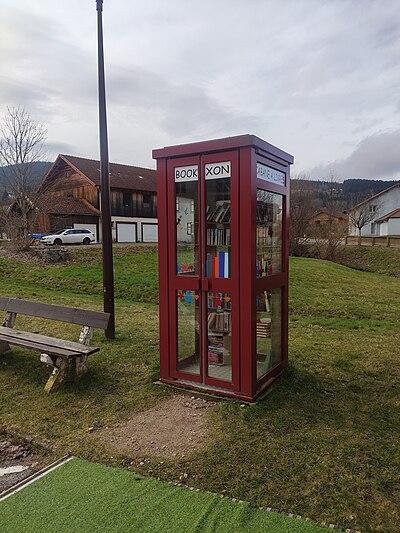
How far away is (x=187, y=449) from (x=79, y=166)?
3589 centimetres

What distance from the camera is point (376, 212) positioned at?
188 ft

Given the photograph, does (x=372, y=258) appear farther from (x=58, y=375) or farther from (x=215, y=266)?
(x=58, y=375)

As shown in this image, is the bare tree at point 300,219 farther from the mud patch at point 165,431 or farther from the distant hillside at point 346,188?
the mud patch at point 165,431

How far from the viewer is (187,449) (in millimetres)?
3580

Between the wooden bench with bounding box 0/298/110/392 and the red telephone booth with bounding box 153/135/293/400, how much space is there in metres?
0.95

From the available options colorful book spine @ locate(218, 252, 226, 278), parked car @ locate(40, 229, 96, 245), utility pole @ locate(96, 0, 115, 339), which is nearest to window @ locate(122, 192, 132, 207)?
parked car @ locate(40, 229, 96, 245)

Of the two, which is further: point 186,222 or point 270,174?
point 186,222

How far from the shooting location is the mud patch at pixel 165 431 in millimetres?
3609

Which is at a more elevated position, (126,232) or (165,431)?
(126,232)

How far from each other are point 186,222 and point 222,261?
0.65 m

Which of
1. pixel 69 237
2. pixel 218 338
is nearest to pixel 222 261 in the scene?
pixel 218 338

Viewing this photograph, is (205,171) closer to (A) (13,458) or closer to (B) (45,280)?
(A) (13,458)

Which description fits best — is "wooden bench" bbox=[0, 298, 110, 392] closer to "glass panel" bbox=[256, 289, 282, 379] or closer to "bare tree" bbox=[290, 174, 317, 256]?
"glass panel" bbox=[256, 289, 282, 379]

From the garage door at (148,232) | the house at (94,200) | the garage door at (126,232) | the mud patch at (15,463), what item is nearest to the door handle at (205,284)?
the mud patch at (15,463)
